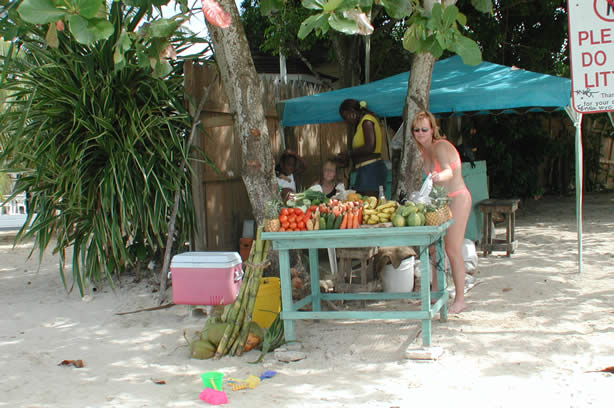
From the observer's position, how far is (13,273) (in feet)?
23.6

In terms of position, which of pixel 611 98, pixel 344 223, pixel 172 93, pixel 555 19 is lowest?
pixel 344 223

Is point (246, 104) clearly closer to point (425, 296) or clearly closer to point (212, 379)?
point (425, 296)

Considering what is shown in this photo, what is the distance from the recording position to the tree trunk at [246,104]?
4.98m

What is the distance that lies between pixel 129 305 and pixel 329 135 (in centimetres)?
492

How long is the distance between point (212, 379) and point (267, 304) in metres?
1.16

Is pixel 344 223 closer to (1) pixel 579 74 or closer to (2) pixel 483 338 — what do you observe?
(2) pixel 483 338

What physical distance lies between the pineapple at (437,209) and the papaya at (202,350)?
5.52 ft

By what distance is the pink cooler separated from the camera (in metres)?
4.67

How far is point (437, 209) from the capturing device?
12.4 ft

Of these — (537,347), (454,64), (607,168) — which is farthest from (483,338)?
(607,168)

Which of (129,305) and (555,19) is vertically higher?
(555,19)

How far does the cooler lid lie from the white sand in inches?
20.3

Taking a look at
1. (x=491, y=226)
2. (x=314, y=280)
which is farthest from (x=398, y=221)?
(x=491, y=226)

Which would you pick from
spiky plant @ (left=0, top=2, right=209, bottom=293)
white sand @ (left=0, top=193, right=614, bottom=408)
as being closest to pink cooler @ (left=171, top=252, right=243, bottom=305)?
white sand @ (left=0, top=193, right=614, bottom=408)
